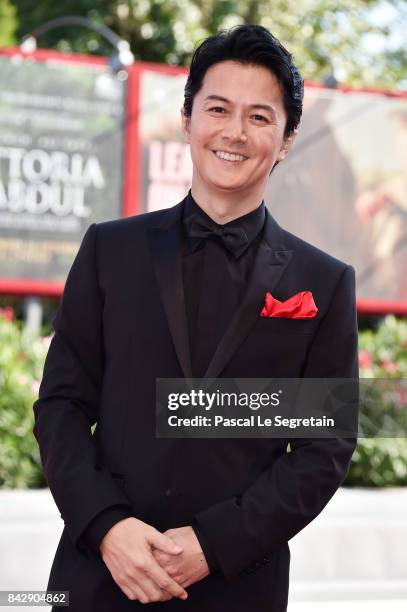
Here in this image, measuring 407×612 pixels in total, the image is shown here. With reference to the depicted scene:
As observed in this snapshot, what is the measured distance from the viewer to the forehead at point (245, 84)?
7.02ft

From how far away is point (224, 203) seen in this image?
2213mm

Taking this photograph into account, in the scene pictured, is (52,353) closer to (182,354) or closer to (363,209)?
(182,354)

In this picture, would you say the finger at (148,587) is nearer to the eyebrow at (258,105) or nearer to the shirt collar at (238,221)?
the shirt collar at (238,221)

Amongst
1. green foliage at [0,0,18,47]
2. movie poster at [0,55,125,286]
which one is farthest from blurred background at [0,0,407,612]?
green foliage at [0,0,18,47]

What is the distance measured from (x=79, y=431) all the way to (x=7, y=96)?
7.87m

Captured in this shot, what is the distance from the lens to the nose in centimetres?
212

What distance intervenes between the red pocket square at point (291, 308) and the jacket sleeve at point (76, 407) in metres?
0.37

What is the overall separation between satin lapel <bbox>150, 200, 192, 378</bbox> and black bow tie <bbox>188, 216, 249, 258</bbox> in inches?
2.0

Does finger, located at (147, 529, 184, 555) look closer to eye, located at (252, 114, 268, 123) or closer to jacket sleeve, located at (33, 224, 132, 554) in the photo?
jacket sleeve, located at (33, 224, 132, 554)

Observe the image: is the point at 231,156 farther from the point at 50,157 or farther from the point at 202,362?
the point at 50,157

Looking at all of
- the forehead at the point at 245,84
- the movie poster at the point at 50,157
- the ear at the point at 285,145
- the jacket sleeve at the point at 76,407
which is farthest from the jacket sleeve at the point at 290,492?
the movie poster at the point at 50,157

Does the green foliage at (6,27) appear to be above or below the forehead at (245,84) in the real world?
above

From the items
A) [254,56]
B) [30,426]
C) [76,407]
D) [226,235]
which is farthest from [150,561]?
[30,426]

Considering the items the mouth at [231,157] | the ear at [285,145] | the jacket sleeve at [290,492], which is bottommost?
the jacket sleeve at [290,492]
